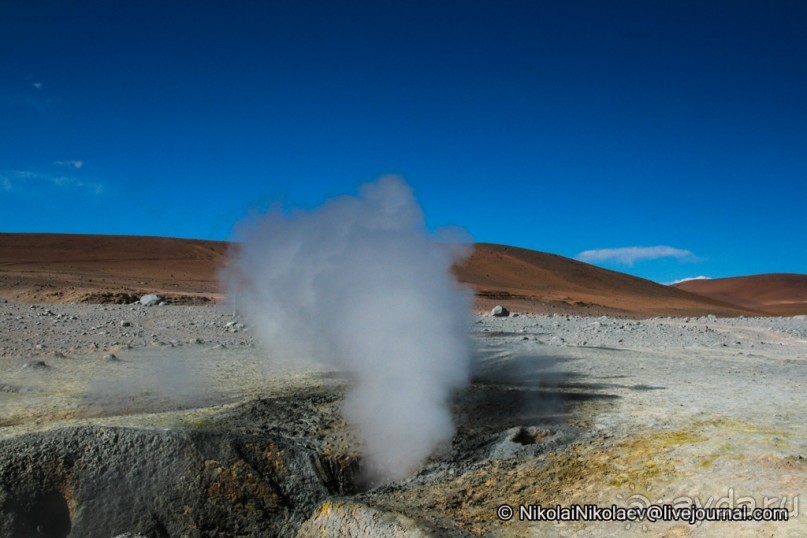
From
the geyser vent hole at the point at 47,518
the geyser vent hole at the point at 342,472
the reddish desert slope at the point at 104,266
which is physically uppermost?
the reddish desert slope at the point at 104,266

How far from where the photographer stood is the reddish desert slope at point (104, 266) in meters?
26.2

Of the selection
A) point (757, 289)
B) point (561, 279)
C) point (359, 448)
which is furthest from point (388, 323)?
point (757, 289)

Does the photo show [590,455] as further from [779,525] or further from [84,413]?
[84,413]

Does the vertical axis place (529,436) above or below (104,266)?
below

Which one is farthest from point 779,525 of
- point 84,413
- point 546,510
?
point 84,413

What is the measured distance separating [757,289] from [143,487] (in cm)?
9501

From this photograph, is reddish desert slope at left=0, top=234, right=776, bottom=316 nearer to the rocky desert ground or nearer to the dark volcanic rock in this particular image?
the rocky desert ground

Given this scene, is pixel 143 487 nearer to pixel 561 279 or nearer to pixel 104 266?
pixel 104 266

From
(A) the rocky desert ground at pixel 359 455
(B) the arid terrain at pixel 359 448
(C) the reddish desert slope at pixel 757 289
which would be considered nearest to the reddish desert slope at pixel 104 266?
(B) the arid terrain at pixel 359 448

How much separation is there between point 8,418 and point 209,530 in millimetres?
2568

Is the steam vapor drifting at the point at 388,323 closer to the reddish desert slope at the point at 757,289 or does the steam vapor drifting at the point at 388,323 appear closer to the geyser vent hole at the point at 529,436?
the geyser vent hole at the point at 529,436

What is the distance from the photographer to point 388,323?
6.33 metres

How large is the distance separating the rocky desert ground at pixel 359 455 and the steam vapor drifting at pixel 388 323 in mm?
243

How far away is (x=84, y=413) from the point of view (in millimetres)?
5918
